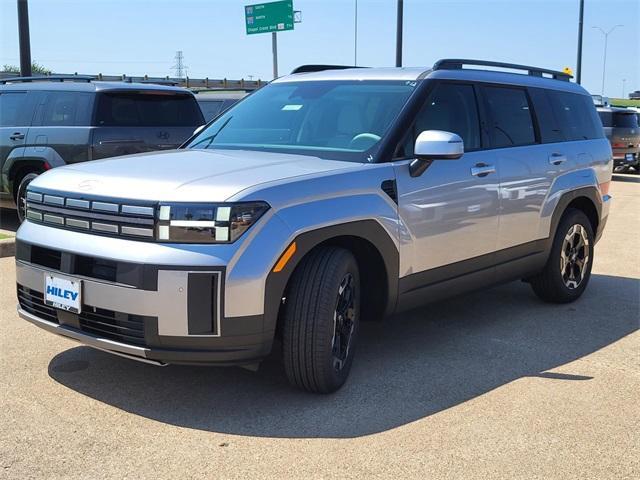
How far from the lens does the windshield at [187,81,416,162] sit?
14.8 feet

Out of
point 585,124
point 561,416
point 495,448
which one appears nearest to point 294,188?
point 495,448

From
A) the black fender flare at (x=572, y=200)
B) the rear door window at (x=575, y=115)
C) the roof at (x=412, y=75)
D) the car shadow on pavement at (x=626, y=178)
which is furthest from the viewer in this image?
the car shadow on pavement at (x=626, y=178)

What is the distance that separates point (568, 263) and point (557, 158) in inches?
38.1

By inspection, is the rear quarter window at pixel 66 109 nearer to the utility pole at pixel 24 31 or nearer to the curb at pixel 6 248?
the curb at pixel 6 248

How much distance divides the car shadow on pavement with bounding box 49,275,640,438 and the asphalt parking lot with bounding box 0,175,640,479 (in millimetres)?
13

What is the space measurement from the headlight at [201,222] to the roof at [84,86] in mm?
5703

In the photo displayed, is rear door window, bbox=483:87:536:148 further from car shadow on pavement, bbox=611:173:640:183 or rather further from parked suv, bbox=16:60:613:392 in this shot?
car shadow on pavement, bbox=611:173:640:183

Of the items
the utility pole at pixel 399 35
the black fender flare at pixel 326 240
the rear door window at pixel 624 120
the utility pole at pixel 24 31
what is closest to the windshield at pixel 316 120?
the black fender flare at pixel 326 240

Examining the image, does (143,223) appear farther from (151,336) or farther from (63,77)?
(63,77)

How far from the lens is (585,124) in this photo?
6.54m

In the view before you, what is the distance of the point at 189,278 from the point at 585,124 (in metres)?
4.52

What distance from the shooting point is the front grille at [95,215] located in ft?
11.4

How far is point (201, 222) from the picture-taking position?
3.42 metres

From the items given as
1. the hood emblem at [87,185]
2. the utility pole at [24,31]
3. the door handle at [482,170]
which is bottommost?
the door handle at [482,170]
